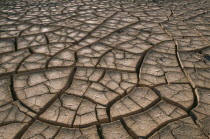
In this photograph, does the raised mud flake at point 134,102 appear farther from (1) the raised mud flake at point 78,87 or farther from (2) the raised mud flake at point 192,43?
(2) the raised mud flake at point 192,43

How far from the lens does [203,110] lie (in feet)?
4.73

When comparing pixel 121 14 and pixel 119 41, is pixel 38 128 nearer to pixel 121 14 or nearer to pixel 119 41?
pixel 119 41

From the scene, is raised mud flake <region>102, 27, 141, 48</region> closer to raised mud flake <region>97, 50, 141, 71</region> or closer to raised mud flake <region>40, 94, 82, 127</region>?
raised mud flake <region>97, 50, 141, 71</region>

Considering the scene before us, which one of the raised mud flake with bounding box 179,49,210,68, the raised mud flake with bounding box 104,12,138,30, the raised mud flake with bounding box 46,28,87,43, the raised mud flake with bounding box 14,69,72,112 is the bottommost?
the raised mud flake with bounding box 14,69,72,112

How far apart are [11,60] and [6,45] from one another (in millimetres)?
411

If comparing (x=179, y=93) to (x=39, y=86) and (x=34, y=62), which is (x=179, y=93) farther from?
(x=34, y=62)

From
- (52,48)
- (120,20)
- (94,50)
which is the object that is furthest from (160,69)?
(120,20)

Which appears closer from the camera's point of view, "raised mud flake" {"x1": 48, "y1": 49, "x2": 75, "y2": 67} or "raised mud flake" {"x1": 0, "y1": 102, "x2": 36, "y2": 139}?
"raised mud flake" {"x1": 0, "y1": 102, "x2": 36, "y2": 139}

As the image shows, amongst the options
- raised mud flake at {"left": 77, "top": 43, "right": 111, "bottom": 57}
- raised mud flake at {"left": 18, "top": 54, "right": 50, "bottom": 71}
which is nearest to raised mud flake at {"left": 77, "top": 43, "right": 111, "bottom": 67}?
raised mud flake at {"left": 77, "top": 43, "right": 111, "bottom": 57}

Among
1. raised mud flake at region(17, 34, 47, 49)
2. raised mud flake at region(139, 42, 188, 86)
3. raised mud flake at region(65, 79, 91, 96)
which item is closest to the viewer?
raised mud flake at region(65, 79, 91, 96)

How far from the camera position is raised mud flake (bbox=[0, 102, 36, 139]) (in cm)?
131

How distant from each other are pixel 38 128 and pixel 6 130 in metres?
0.21

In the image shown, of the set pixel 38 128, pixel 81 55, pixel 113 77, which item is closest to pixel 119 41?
pixel 81 55

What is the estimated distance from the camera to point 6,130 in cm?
132
